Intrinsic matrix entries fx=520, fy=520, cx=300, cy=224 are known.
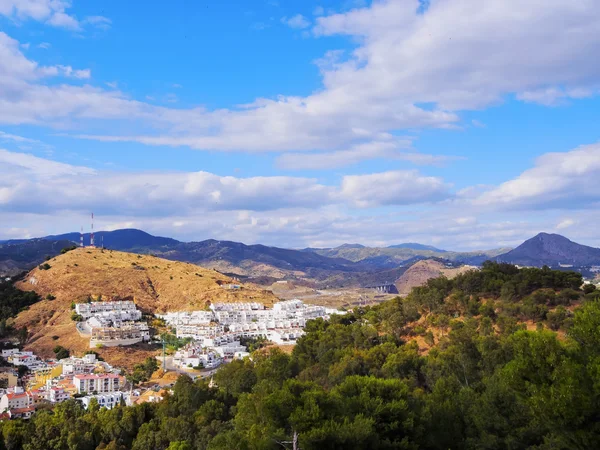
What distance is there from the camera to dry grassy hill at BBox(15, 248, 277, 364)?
6228cm

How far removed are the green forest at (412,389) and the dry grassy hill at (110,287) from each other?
106 feet

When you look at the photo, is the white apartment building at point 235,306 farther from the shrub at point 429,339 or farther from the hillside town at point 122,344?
the shrub at point 429,339

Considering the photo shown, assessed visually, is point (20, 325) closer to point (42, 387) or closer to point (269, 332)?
point (42, 387)

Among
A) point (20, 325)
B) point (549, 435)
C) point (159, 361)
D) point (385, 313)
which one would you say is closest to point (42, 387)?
point (159, 361)

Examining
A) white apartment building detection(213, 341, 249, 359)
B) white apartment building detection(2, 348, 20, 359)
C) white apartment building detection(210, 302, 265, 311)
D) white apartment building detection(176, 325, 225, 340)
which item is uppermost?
white apartment building detection(210, 302, 265, 311)

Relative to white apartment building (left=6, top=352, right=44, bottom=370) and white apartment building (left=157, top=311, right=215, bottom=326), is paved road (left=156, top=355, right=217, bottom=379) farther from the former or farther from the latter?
white apartment building (left=157, top=311, right=215, bottom=326)

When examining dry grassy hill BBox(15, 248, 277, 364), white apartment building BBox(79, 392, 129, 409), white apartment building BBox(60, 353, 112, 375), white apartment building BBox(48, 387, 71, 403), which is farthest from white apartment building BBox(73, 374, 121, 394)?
dry grassy hill BBox(15, 248, 277, 364)

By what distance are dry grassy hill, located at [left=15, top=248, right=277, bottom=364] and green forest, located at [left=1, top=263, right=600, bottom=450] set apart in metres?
32.4

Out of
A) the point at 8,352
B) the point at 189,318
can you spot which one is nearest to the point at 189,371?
the point at 8,352

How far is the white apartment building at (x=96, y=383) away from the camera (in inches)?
1575

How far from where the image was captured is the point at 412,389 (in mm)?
24469

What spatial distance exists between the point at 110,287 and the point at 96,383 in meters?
35.7

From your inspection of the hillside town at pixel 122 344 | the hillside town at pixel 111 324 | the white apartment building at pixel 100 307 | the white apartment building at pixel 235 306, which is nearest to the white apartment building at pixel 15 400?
the hillside town at pixel 122 344

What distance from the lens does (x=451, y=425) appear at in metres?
18.2
